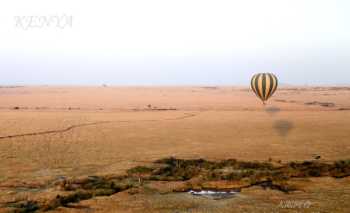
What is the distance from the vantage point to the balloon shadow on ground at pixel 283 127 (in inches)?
931

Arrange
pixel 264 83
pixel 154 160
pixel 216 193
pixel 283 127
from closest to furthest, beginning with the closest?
pixel 216 193, pixel 154 160, pixel 264 83, pixel 283 127

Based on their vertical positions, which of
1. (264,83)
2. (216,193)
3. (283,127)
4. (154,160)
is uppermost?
(264,83)

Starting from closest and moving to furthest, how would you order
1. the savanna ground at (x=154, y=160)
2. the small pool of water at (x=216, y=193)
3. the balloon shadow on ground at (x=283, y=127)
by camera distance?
the savanna ground at (x=154, y=160) < the small pool of water at (x=216, y=193) < the balloon shadow on ground at (x=283, y=127)

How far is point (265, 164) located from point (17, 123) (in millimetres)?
19811

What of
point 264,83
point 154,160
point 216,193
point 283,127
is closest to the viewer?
point 216,193

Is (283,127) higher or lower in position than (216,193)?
higher

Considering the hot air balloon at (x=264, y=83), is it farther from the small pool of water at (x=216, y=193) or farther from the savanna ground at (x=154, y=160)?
the small pool of water at (x=216, y=193)

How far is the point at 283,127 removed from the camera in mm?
26656

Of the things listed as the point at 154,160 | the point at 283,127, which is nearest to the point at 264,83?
the point at 283,127

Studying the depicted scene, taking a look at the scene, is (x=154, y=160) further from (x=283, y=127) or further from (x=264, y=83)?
(x=283, y=127)

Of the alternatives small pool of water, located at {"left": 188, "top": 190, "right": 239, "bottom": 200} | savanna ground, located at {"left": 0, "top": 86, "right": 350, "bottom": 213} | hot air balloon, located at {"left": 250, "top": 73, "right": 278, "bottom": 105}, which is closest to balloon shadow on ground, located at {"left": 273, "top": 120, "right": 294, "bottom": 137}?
savanna ground, located at {"left": 0, "top": 86, "right": 350, "bottom": 213}

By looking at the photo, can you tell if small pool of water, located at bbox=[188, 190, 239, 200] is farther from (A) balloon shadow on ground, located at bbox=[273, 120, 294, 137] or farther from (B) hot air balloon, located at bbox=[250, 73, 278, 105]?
(B) hot air balloon, located at bbox=[250, 73, 278, 105]

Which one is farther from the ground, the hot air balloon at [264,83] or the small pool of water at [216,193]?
the hot air balloon at [264,83]

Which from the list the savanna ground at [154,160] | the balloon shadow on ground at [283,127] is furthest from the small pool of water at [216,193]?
the balloon shadow on ground at [283,127]
